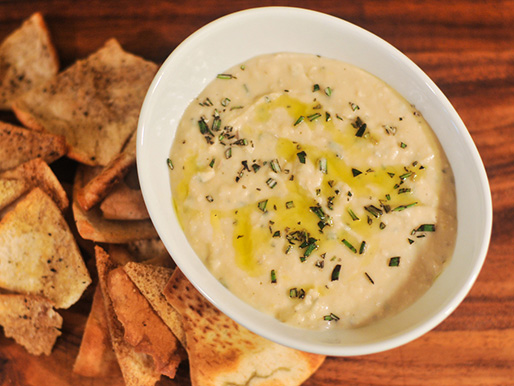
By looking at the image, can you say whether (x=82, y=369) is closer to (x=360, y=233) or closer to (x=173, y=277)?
(x=173, y=277)

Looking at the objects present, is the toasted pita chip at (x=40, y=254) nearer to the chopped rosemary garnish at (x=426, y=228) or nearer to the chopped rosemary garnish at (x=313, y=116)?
the chopped rosemary garnish at (x=313, y=116)

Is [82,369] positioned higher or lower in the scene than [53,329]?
lower

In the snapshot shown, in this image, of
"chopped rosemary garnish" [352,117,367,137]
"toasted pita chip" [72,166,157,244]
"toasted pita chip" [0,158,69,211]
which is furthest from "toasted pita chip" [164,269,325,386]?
"chopped rosemary garnish" [352,117,367,137]

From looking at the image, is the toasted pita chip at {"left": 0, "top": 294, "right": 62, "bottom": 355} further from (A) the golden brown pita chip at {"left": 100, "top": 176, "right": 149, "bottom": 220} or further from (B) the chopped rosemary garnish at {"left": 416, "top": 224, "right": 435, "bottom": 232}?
(B) the chopped rosemary garnish at {"left": 416, "top": 224, "right": 435, "bottom": 232}

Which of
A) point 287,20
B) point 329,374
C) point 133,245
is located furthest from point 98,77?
point 329,374

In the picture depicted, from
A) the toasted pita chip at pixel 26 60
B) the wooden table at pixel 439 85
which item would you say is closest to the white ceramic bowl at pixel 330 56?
the wooden table at pixel 439 85
